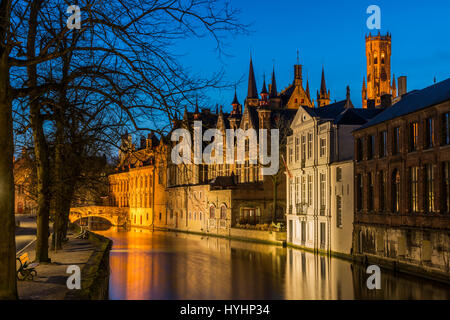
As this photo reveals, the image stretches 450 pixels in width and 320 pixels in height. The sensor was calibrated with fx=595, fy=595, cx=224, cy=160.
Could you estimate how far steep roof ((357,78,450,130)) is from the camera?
28011 millimetres

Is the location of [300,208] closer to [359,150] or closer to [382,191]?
[359,150]

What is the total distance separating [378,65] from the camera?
153 metres

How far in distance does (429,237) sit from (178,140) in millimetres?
18003

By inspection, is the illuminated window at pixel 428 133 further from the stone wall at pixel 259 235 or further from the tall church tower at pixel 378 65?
the tall church tower at pixel 378 65

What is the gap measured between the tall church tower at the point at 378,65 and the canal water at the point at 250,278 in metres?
114

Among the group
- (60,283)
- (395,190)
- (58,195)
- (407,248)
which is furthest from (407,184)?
(60,283)

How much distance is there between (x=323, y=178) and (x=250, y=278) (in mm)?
13556

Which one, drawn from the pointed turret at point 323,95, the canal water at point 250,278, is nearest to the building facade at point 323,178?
the canal water at point 250,278

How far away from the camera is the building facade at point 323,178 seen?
38.9 meters

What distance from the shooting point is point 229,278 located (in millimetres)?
31172

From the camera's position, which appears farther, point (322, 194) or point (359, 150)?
point (322, 194)

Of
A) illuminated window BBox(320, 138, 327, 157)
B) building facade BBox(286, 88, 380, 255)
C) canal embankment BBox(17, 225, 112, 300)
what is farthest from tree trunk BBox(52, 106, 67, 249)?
illuminated window BBox(320, 138, 327, 157)

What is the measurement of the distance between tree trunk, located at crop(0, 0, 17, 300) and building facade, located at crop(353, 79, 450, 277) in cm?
1961
